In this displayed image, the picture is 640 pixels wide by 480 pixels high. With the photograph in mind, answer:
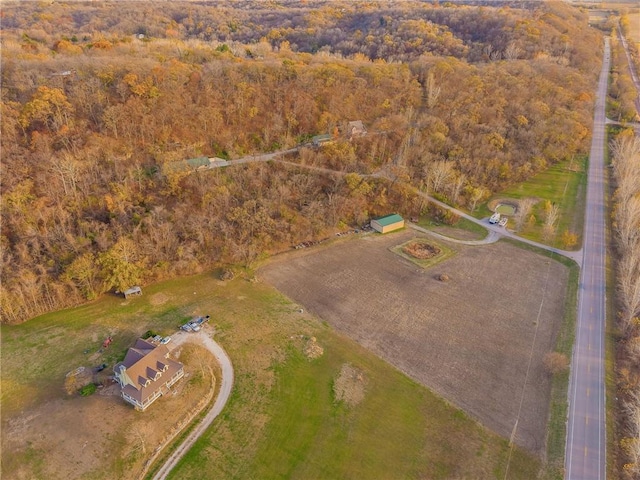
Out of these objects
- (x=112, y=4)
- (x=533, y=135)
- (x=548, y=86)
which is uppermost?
(x=112, y=4)

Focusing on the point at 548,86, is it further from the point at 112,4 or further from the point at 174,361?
the point at 112,4

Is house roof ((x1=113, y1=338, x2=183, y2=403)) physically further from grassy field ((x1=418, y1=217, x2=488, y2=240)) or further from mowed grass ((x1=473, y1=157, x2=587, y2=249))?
mowed grass ((x1=473, y1=157, x2=587, y2=249))

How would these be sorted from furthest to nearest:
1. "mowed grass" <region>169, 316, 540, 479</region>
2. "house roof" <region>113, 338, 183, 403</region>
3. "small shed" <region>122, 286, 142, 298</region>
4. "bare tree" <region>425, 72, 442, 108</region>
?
"bare tree" <region>425, 72, 442, 108</region> < "small shed" <region>122, 286, 142, 298</region> < "house roof" <region>113, 338, 183, 403</region> < "mowed grass" <region>169, 316, 540, 479</region>

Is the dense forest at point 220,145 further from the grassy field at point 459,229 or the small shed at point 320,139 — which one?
the grassy field at point 459,229

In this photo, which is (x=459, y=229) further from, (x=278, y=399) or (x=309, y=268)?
(x=278, y=399)

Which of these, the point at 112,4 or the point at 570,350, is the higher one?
the point at 112,4

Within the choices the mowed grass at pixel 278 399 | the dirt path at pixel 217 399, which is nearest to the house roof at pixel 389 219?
the mowed grass at pixel 278 399

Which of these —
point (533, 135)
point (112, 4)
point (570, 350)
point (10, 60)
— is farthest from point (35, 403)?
point (112, 4)

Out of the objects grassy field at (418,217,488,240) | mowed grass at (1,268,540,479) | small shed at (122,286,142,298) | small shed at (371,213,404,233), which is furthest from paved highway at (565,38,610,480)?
small shed at (122,286,142,298)
